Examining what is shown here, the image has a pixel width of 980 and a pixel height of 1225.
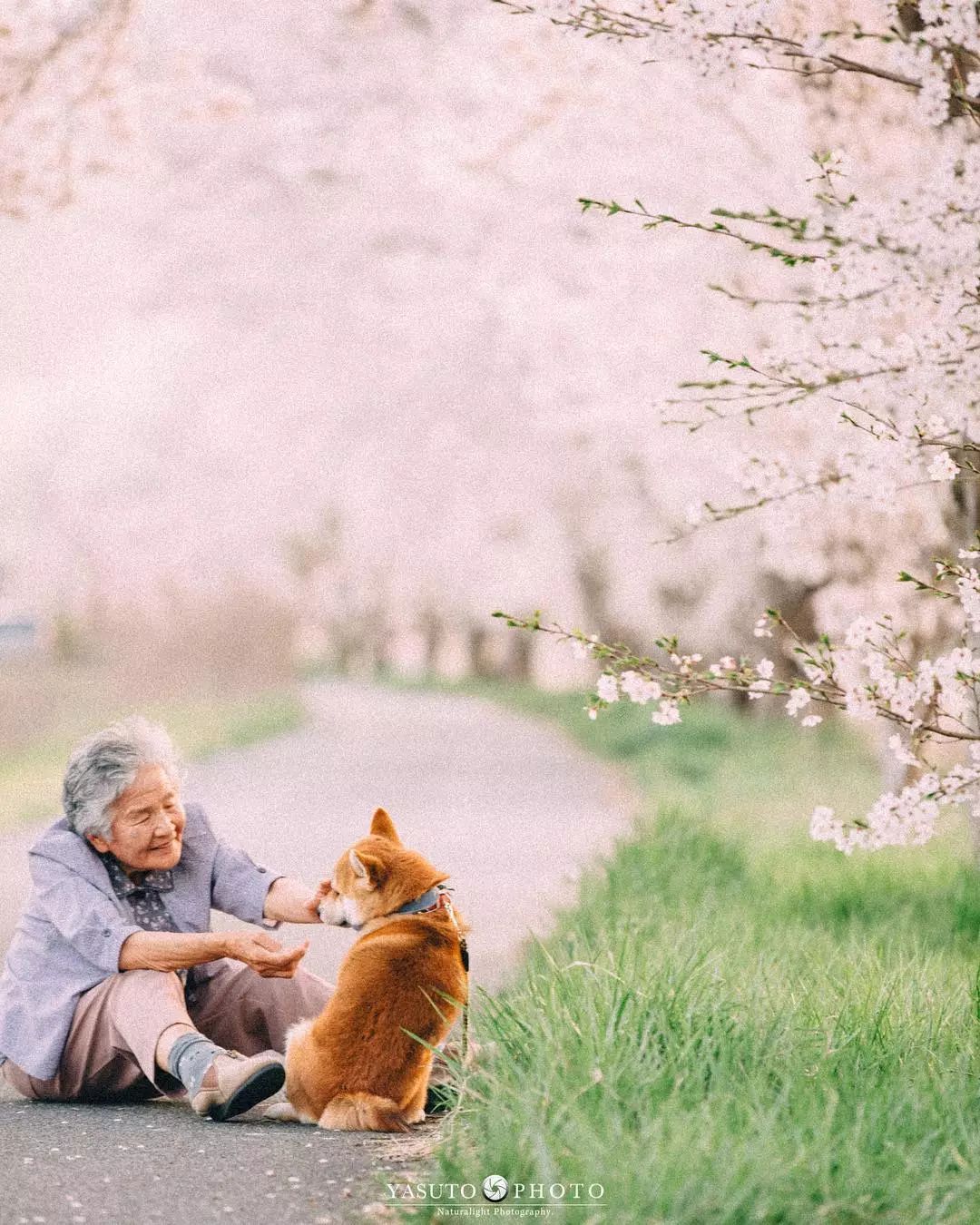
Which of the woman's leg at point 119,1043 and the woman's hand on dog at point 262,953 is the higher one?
the woman's hand on dog at point 262,953

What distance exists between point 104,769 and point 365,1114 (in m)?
1.21

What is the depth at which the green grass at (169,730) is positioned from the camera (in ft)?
38.9

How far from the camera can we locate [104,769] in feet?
13.9

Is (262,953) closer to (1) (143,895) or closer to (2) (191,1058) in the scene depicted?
(2) (191,1058)

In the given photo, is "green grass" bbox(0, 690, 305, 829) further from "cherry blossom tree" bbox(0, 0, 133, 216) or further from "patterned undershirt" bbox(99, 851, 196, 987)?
"patterned undershirt" bbox(99, 851, 196, 987)

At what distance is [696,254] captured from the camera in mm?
11297

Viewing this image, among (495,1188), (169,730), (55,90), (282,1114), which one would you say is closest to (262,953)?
(282,1114)

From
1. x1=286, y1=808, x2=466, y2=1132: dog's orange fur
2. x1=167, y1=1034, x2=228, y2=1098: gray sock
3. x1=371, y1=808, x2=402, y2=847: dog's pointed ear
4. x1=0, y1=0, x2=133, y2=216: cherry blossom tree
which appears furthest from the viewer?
x1=0, y1=0, x2=133, y2=216: cherry blossom tree

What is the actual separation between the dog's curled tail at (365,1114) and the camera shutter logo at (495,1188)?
0.78m

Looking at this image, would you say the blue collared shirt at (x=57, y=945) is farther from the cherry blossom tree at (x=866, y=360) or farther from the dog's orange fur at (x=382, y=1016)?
the cherry blossom tree at (x=866, y=360)

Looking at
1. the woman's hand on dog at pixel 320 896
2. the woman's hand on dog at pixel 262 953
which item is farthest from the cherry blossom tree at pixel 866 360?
the woman's hand on dog at pixel 262 953

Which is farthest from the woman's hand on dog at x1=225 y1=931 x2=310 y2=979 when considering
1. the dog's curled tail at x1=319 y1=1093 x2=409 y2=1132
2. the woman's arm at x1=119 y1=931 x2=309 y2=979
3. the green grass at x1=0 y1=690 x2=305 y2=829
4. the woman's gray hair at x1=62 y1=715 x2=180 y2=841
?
the green grass at x1=0 y1=690 x2=305 y2=829

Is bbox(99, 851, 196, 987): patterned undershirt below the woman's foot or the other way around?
the other way around

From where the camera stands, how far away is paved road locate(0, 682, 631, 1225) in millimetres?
→ 3424
